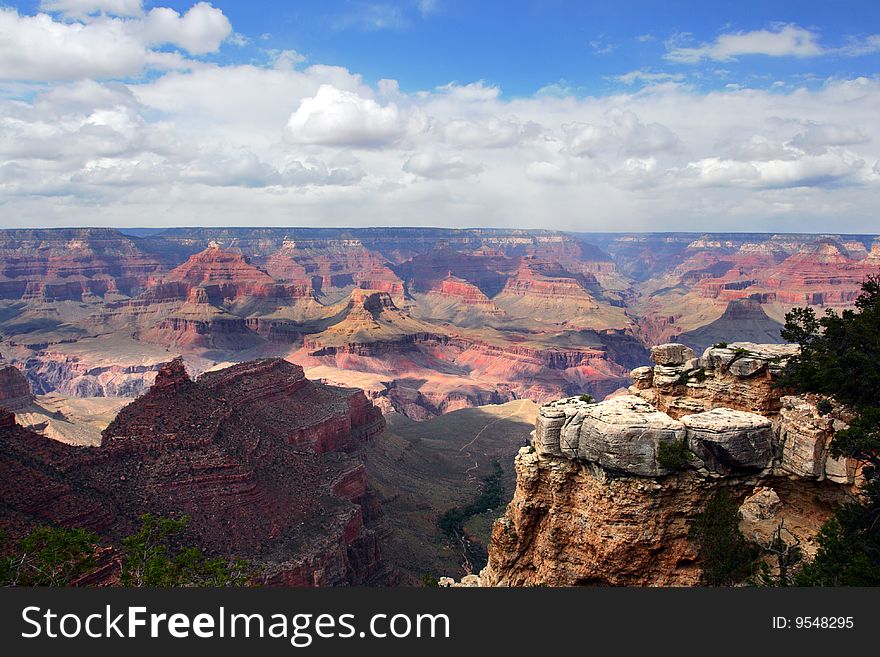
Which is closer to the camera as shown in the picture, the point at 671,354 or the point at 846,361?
the point at 846,361

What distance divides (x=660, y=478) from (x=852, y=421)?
708 cm

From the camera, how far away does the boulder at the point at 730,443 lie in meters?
23.8

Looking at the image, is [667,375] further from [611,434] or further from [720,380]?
[611,434]

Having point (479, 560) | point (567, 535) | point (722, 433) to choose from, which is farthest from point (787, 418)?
point (479, 560)

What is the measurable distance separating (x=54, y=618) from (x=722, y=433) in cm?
2259

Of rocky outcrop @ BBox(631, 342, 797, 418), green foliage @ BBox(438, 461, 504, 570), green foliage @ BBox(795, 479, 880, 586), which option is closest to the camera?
green foliage @ BBox(795, 479, 880, 586)

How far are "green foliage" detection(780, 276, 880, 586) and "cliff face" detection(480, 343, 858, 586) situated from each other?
83 centimetres

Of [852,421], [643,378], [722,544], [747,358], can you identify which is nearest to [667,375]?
[643,378]

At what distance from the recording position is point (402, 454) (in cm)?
10056

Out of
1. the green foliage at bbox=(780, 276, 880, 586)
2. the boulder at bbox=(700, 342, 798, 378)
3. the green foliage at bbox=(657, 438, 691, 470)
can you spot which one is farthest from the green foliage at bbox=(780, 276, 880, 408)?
the green foliage at bbox=(657, 438, 691, 470)

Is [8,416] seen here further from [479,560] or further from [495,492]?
[495,492]

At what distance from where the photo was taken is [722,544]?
77.2 feet

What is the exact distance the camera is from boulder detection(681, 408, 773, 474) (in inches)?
937

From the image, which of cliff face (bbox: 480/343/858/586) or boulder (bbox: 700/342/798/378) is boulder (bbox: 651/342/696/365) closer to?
boulder (bbox: 700/342/798/378)
